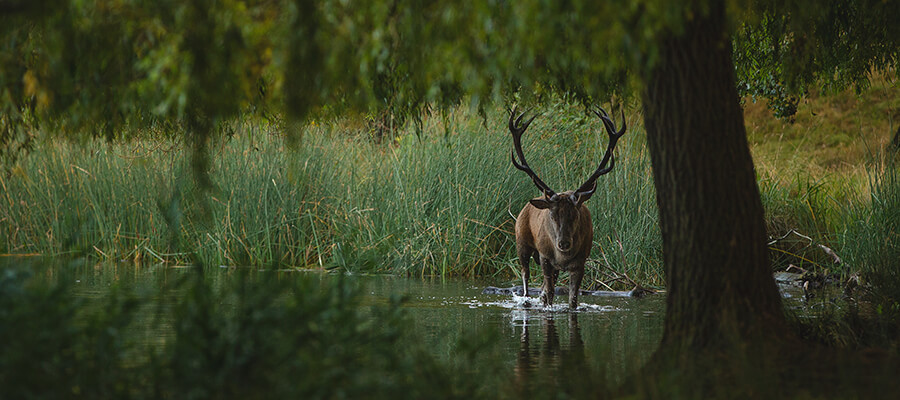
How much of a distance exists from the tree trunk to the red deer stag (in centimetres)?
468

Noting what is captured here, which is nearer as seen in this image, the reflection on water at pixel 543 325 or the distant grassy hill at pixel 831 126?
the reflection on water at pixel 543 325

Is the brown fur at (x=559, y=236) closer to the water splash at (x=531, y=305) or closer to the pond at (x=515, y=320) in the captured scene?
the water splash at (x=531, y=305)

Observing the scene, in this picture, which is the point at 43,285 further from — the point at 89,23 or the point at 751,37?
the point at 751,37

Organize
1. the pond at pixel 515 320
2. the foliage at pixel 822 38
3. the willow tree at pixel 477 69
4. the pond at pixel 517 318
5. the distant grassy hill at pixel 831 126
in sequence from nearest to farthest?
the willow tree at pixel 477 69 → the pond at pixel 515 320 → the pond at pixel 517 318 → the foliage at pixel 822 38 → the distant grassy hill at pixel 831 126

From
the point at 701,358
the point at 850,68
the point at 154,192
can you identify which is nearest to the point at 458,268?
the point at 154,192

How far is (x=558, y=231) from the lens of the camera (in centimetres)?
1121

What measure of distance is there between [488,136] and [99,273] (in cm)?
598

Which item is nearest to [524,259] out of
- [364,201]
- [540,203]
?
[540,203]

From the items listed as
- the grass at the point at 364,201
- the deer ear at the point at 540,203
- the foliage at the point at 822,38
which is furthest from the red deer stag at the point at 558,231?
the grass at the point at 364,201

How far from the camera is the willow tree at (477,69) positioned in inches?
189

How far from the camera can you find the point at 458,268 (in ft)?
52.2

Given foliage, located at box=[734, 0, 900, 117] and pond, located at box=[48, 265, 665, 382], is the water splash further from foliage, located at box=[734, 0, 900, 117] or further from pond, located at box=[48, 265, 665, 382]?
foliage, located at box=[734, 0, 900, 117]

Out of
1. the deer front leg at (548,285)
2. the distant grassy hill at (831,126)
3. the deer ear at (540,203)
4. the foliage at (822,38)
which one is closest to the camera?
the foliage at (822,38)

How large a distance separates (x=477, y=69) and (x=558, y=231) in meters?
6.53
